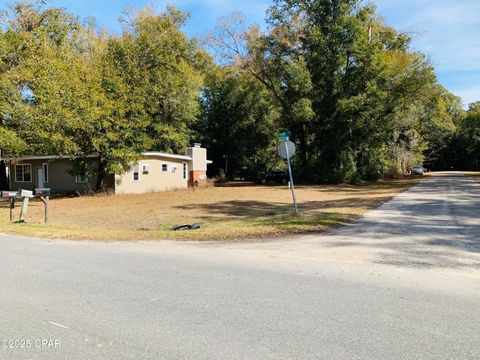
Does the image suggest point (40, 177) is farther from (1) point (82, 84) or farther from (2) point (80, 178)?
(1) point (82, 84)

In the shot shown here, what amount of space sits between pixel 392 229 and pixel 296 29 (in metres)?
33.4

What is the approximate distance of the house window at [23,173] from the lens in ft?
109

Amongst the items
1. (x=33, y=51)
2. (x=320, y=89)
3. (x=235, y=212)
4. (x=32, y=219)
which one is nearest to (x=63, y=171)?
(x=33, y=51)

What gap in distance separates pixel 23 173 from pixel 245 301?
3388 centimetres

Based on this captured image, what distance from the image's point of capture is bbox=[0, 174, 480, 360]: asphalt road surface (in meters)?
3.80

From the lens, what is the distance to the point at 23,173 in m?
34.0

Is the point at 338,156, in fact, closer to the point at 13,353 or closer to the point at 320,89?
the point at 320,89

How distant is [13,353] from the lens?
3.73 meters

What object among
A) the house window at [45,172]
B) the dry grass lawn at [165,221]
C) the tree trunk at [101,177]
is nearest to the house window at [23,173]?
the house window at [45,172]

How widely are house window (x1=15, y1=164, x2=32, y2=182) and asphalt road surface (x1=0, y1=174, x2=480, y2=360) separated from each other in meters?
26.8

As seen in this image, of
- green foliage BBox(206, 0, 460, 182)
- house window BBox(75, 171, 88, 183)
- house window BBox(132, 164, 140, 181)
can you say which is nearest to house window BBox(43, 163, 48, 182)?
house window BBox(75, 171, 88, 183)

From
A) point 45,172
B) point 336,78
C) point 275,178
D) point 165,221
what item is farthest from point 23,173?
point 336,78

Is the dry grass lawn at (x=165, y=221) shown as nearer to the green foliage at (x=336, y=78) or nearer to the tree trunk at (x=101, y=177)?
the tree trunk at (x=101, y=177)

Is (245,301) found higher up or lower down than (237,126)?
lower down
